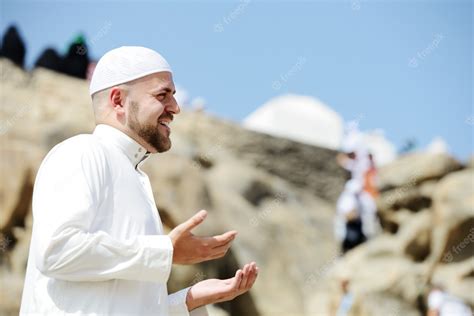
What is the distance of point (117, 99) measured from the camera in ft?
8.63

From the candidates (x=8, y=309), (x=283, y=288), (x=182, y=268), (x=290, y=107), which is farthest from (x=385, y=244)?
(x=290, y=107)

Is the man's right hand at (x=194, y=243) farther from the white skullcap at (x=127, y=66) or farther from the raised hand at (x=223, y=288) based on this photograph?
the white skullcap at (x=127, y=66)

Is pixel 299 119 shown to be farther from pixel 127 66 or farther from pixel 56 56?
pixel 127 66

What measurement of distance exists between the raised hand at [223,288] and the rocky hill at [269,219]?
6918mm

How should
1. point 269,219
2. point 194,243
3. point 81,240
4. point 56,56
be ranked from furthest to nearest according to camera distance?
1. point 56,56
2. point 269,219
3. point 194,243
4. point 81,240

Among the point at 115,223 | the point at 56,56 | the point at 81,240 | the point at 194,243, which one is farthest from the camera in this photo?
the point at 56,56

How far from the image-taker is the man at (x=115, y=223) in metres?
2.31

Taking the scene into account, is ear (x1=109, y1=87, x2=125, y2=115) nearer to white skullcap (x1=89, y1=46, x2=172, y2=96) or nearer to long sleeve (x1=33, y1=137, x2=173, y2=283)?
white skullcap (x1=89, y1=46, x2=172, y2=96)

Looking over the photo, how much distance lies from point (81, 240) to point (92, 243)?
3cm

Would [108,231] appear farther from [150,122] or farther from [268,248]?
[268,248]

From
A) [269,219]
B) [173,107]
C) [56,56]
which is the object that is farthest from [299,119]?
[173,107]

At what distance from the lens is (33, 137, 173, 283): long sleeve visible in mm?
2293

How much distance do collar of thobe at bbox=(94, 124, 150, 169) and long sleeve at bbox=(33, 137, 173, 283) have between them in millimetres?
174

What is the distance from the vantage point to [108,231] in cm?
244
